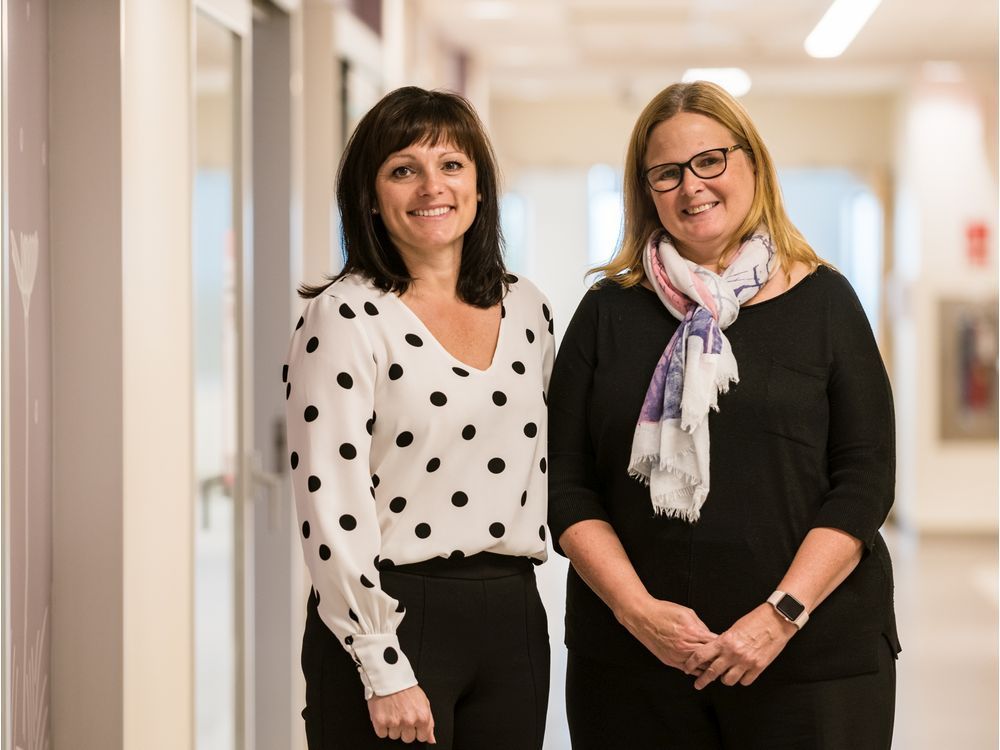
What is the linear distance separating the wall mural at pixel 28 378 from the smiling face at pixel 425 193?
64 cm

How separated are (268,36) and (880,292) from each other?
7.21m

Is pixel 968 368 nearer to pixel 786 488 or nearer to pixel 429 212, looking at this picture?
pixel 786 488

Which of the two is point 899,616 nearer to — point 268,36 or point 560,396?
point 268,36

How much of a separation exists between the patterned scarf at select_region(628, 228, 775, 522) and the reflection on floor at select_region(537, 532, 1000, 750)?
2.45m

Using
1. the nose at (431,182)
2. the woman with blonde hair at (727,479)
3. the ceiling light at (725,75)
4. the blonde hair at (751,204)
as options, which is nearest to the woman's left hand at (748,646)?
the woman with blonde hair at (727,479)

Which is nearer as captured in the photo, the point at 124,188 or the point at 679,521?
the point at 679,521

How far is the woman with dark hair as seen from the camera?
5.35ft

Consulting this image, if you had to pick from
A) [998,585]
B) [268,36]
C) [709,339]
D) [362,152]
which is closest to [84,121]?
[362,152]

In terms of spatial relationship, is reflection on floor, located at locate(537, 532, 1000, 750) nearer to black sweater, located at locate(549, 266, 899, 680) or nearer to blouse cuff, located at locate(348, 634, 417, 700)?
black sweater, located at locate(549, 266, 899, 680)

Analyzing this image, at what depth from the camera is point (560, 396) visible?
6.30 feet

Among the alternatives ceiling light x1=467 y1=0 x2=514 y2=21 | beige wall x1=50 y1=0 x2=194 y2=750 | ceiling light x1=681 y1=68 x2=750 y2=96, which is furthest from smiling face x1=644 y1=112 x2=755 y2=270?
ceiling light x1=681 y1=68 x2=750 y2=96

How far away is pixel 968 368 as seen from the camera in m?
8.84

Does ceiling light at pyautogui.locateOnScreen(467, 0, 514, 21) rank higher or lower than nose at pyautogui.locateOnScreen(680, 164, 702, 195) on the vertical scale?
higher

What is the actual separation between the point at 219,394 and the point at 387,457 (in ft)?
5.00
